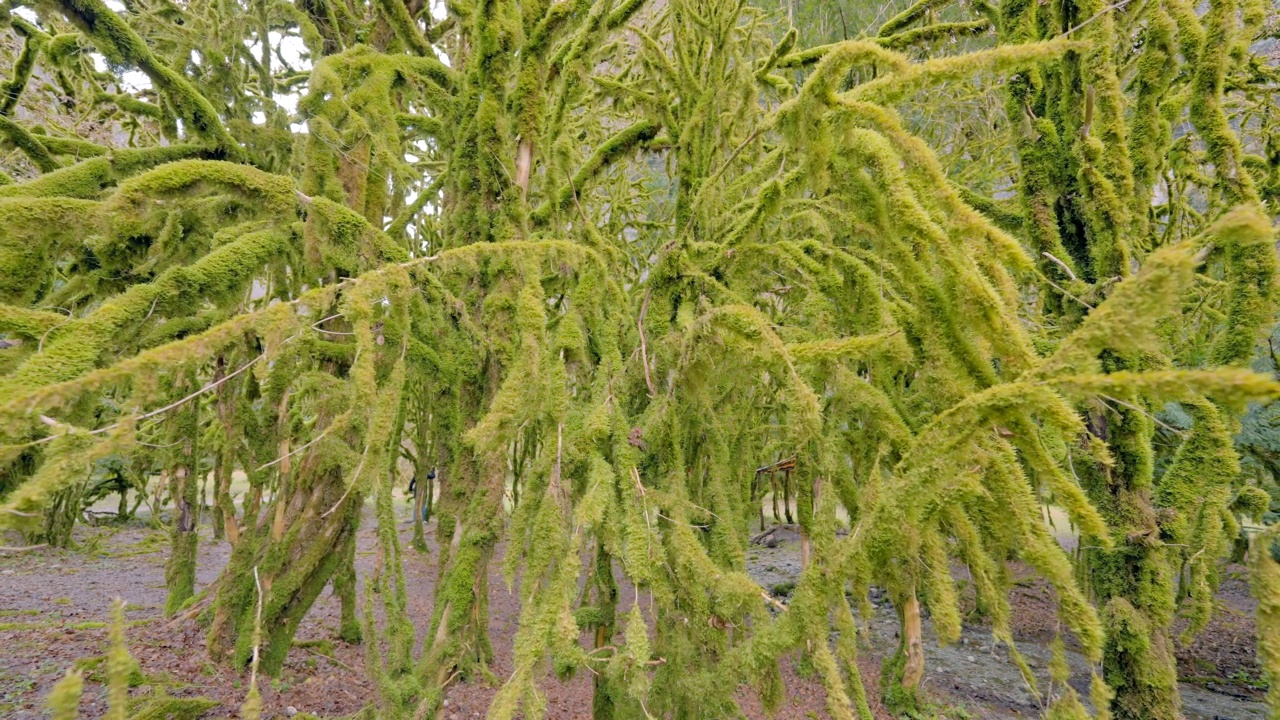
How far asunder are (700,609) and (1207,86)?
2.12 metres

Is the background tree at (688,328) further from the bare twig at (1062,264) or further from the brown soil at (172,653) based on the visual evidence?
the brown soil at (172,653)

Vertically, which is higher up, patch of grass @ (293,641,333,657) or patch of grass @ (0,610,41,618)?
patch of grass @ (0,610,41,618)

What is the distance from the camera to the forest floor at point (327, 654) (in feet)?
10.7

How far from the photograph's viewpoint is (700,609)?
4.50ft

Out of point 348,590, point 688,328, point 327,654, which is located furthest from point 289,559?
point 688,328

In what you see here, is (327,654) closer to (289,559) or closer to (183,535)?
(183,535)

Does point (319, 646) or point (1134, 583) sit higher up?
point (1134, 583)

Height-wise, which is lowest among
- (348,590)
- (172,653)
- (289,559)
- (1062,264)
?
(172,653)

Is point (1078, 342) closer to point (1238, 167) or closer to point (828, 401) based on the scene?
point (828, 401)

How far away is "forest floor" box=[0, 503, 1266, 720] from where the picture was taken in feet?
10.7

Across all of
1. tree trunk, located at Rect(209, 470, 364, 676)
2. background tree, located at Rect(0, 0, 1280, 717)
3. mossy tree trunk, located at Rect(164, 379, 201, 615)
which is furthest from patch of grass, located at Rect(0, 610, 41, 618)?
background tree, located at Rect(0, 0, 1280, 717)

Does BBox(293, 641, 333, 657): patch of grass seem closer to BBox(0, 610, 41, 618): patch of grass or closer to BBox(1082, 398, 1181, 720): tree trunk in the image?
BBox(0, 610, 41, 618): patch of grass

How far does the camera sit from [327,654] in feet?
13.7

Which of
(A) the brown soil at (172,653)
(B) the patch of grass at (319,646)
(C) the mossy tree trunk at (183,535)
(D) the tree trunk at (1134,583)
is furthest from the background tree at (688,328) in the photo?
(B) the patch of grass at (319,646)
